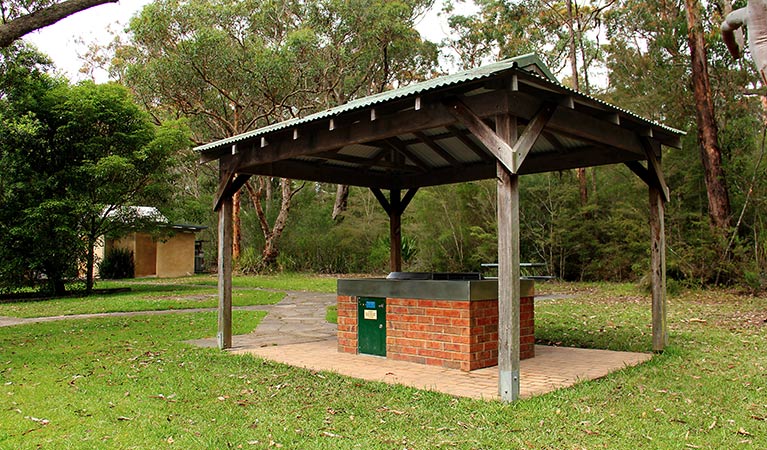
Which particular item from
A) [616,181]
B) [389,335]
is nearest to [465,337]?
[389,335]

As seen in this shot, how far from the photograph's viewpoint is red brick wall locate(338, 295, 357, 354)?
727cm

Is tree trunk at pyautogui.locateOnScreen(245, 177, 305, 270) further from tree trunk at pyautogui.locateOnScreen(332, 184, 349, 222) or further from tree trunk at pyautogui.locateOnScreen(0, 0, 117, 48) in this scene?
tree trunk at pyautogui.locateOnScreen(0, 0, 117, 48)

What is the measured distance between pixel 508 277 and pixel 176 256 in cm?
2384

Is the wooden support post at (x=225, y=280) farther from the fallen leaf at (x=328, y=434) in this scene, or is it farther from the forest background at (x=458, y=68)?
the forest background at (x=458, y=68)

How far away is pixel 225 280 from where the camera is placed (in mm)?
7758

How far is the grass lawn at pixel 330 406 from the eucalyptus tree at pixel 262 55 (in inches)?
656

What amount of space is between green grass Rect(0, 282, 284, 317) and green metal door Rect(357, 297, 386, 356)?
6779 mm

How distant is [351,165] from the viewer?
9195mm

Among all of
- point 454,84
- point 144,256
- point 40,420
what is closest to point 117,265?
point 144,256

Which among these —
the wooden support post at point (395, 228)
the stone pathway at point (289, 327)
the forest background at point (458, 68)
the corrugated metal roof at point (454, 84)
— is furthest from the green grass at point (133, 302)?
the corrugated metal roof at point (454, 84)

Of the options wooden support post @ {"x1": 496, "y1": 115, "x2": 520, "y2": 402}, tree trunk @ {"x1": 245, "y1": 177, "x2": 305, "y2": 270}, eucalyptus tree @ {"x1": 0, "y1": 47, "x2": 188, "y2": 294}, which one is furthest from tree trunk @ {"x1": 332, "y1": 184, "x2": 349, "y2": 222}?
wooden support post @ {"x1": 496, "y1": 115, "x2": 520, "y2": 402}

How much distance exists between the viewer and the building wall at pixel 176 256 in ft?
84.9

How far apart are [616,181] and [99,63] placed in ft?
86.7

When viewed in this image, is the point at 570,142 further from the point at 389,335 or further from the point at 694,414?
the point at 694,414
